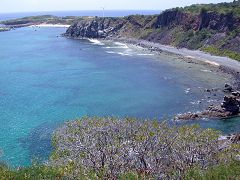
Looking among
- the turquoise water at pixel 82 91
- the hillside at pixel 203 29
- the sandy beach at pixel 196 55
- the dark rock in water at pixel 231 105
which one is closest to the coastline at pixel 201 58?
the sandy beach at pixel 196 55

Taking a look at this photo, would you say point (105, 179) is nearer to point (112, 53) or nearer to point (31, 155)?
point (31, 155)

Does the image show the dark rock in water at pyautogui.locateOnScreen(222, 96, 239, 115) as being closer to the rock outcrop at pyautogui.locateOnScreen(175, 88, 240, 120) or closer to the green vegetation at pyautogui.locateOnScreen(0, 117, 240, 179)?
the rock outcrop at pyautogui.locateOnScreen(175, 88, 240, 120)

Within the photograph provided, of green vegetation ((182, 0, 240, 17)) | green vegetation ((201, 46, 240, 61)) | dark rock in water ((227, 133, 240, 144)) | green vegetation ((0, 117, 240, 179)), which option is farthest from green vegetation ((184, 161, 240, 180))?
green vegetation ((182, 0, 240, 17))

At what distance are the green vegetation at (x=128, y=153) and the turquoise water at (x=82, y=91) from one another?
821 inches

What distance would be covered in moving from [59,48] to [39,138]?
124 metres

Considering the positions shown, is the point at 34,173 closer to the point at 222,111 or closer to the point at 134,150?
the point at 134,150

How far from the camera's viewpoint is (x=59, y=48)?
19250cm

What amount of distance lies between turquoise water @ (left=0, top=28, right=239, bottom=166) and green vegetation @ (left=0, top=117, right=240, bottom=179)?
20.9 m

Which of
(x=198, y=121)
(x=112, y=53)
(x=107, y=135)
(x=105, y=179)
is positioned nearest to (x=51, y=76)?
(x=112, y=53)

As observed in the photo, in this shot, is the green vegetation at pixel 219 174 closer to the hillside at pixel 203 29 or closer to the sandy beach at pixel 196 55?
the sandy beach at pixel 196 55

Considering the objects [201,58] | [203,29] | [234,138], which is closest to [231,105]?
[234,138]

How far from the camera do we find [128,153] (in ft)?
139

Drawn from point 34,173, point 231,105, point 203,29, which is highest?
point 34,173

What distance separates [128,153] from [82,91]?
6809 cm
